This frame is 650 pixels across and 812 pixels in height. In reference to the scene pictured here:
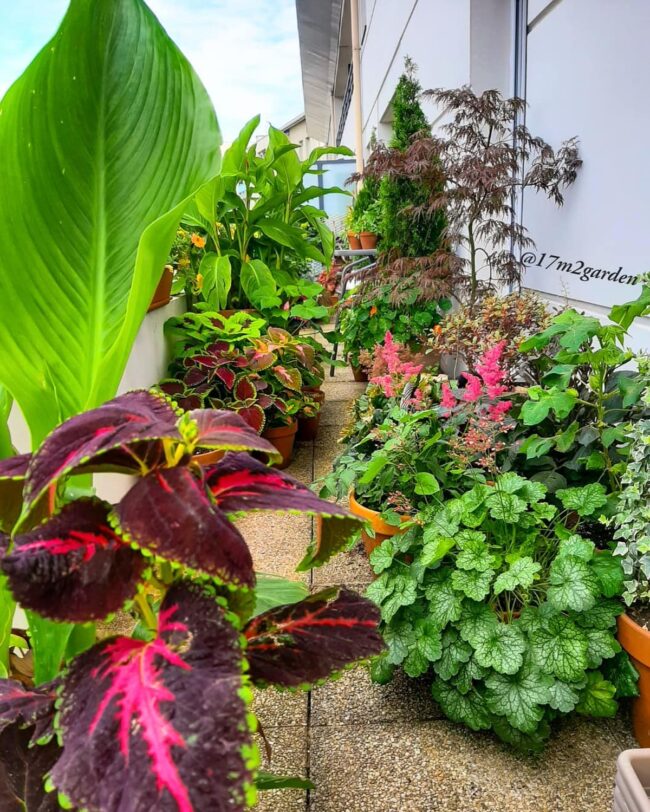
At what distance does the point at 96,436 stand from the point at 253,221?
8.79 ft

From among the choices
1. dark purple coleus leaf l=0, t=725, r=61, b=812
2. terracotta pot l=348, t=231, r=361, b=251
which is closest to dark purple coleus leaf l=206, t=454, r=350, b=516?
dark purple coleus leaf l=0, t=725, r=61, b=812

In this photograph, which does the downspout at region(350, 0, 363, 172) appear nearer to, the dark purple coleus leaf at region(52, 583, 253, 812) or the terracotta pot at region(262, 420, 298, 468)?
the terracotta pot at region(262, 420, 298, 468)

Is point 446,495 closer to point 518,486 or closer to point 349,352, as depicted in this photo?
point 518,486

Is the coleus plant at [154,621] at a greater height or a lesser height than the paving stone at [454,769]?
greater

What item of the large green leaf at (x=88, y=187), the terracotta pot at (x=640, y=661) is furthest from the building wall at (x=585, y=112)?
the large green leaf at (x=88, y=187)

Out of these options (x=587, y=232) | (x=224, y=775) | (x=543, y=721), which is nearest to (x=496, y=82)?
(x=587, y=232)

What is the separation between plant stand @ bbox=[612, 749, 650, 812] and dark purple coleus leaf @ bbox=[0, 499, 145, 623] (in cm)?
72

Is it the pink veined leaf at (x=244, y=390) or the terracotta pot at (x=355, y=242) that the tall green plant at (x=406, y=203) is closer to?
the terracotta pot at (x=355, y=242)

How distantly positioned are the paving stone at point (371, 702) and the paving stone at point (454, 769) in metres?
0.02

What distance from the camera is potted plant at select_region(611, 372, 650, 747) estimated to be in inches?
41.1

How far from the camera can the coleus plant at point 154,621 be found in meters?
0.37

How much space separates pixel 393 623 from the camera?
3.95 ft

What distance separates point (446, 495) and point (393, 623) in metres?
0.42

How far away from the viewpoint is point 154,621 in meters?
0.58
